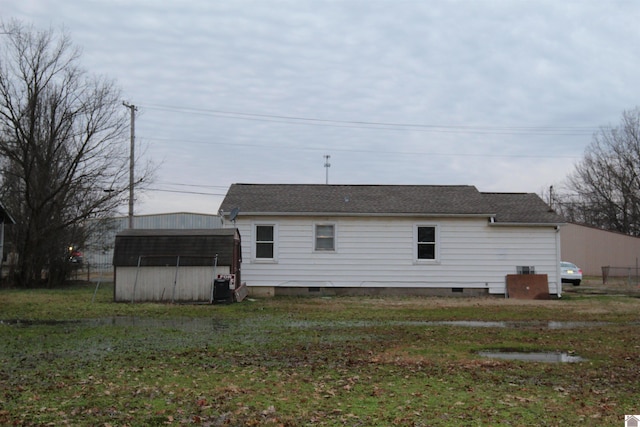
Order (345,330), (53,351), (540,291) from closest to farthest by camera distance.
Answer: (53,351) < (345,330) < (540,291)

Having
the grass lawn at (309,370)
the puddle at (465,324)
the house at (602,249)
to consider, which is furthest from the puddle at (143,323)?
the house at (602,249)

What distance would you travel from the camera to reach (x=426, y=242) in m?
26.0

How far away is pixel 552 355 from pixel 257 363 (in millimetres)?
5166

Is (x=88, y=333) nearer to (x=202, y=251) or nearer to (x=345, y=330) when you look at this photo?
(x=345, y=330)

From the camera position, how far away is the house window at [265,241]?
25.6 m

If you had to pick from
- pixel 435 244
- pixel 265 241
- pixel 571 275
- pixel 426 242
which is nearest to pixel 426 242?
pixel 426 242

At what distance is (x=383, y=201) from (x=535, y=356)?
613 inches

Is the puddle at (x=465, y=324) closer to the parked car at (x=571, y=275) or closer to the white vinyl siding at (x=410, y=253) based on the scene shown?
the white vinyl siding at (x=410, y=253)

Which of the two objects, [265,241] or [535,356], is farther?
[265,241]

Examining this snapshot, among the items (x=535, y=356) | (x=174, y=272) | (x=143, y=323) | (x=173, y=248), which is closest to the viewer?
(x=535, y=356)

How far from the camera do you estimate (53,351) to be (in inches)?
447

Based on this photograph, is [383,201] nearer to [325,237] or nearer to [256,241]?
[325,237]

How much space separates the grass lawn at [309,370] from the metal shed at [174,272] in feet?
10.4

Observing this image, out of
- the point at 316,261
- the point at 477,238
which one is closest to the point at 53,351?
the point at 316,261
